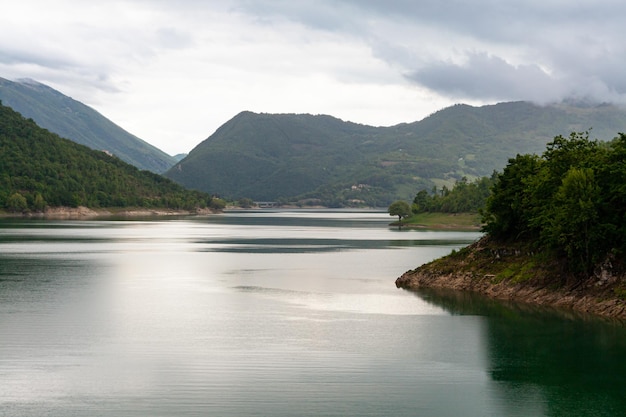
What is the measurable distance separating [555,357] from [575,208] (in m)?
23.1

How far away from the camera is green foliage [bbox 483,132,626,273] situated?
72625 millimetres

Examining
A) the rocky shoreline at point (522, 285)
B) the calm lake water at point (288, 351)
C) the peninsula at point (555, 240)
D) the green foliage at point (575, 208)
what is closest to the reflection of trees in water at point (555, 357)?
the calm lake water at point (288, 351)

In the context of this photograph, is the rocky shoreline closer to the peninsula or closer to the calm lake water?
the peninsula

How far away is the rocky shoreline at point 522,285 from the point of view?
7031cm

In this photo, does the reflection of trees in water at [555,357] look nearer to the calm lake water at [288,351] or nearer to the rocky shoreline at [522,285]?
the calm lake water at [288,351]

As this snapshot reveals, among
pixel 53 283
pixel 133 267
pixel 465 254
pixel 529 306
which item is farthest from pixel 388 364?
pixel 133 267

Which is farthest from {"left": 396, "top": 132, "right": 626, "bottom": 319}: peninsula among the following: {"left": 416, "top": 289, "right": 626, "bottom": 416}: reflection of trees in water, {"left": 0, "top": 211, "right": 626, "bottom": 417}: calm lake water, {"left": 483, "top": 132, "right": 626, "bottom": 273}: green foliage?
{"left": 0, "top": 211, "right": 626, "bottom": 417}: calm lake water

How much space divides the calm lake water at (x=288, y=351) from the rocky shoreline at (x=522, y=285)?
243 cm

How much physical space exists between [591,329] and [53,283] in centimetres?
6489

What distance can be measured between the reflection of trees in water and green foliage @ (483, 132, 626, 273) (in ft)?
22.8

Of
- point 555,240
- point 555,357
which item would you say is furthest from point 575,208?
point 555,357

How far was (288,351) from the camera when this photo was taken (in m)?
55.9

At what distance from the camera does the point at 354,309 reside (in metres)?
77.1

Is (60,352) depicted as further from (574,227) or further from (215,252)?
(215,252)
